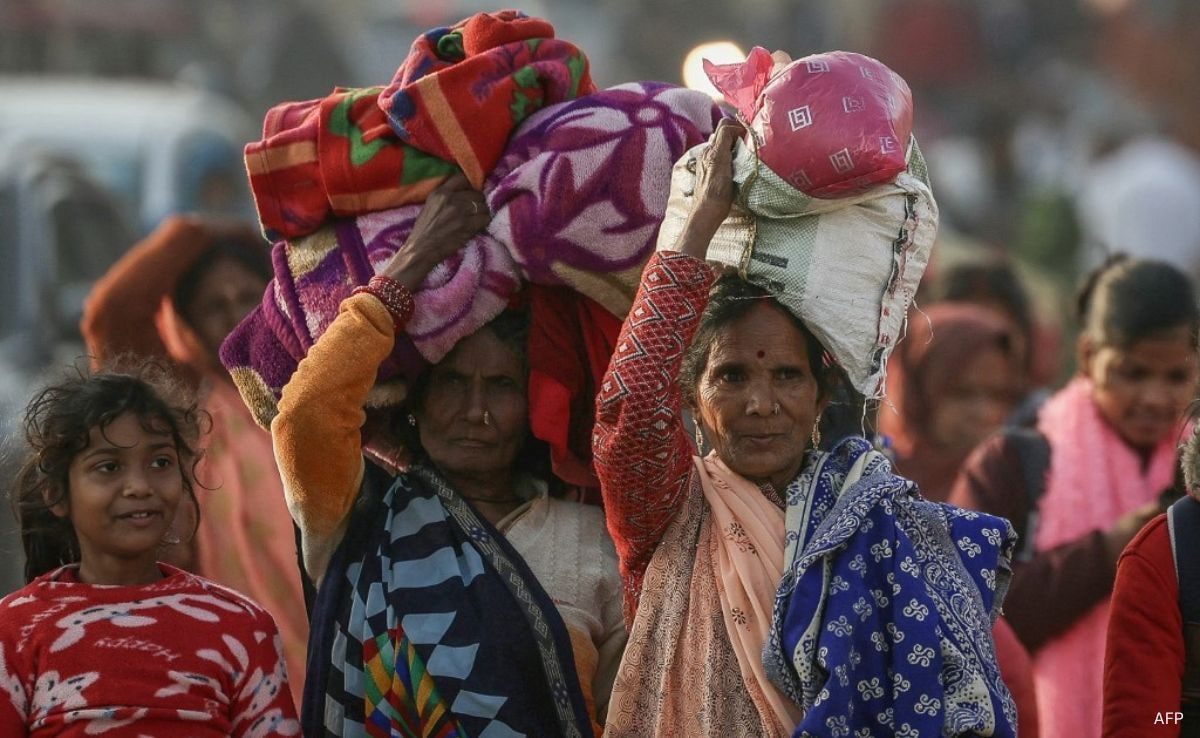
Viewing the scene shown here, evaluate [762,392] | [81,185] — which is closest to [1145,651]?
[762,392]

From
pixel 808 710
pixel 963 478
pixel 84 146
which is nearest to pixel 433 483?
pixel 808 710

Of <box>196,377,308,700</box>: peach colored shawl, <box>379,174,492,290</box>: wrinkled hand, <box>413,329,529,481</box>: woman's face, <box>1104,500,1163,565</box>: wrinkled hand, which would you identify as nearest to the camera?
<box>379,174,492,290</box>: wrinkled hand

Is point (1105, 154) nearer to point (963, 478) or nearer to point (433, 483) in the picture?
point (963, 478)

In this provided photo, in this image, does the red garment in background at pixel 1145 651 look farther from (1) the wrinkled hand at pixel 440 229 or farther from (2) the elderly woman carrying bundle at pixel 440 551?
(1) the wrinkled hand at pixel 440 229

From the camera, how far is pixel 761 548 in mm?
3494

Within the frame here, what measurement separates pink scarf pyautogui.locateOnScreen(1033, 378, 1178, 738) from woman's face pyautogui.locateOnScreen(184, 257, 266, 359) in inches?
89.1

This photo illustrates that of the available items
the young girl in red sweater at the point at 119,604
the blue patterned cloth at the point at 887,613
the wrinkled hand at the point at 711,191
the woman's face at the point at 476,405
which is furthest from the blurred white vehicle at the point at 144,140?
the blue patterned cloth at the point at 887,613

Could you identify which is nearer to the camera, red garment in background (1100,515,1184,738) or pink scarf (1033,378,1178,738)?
red garment in background (1100,515,1184,738)

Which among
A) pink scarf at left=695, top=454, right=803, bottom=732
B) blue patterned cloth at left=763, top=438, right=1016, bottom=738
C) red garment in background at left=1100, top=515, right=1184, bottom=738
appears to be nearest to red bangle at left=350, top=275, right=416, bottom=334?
pink scarf at left=695, top=454, right=803, bottom=732

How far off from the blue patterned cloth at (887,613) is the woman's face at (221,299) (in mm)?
2498

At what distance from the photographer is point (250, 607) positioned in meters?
3.65

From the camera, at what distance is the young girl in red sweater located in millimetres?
3400

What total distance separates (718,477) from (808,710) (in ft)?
1.77

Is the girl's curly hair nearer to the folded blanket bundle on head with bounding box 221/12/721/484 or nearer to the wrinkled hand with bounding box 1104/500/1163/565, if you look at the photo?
the folded blanket bundle on head with bounding box 221/12/721/484
